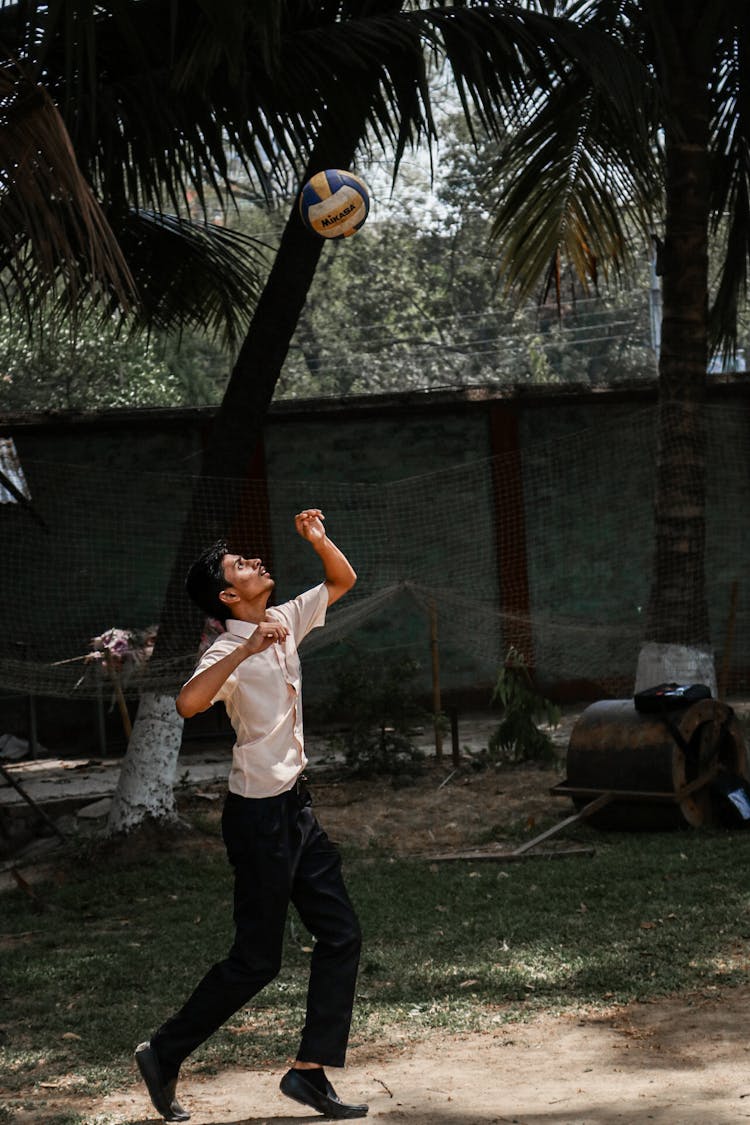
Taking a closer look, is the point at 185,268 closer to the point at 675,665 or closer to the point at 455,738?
the point at 455,738

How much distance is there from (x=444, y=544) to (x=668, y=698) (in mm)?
4669

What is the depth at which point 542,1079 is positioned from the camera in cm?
397

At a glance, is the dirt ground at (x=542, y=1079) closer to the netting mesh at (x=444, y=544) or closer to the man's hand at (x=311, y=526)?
the man's hand at (x=311, y=526)

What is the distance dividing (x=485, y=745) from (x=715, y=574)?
312 cm

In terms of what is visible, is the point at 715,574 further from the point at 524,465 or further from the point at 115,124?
the point at 115,124

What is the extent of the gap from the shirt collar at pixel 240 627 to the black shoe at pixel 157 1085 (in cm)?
114

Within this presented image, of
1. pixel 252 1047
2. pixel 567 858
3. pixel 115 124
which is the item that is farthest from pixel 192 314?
pixel 252 1047

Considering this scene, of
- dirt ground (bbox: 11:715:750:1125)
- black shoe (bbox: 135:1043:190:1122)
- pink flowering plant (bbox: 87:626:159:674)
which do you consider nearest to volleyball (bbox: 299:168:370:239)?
dirt ground (bbox: 11:715:750:1125)

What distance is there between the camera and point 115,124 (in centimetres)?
662

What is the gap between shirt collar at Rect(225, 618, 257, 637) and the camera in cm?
375

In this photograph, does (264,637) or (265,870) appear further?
(265,870)

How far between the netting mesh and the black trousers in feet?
21.4

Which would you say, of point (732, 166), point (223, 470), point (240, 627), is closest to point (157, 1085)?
point (240, 627)

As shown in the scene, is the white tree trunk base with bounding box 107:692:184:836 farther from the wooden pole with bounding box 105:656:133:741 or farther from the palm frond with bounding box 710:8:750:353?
the palm frond with bounding box 710:8:750:353
